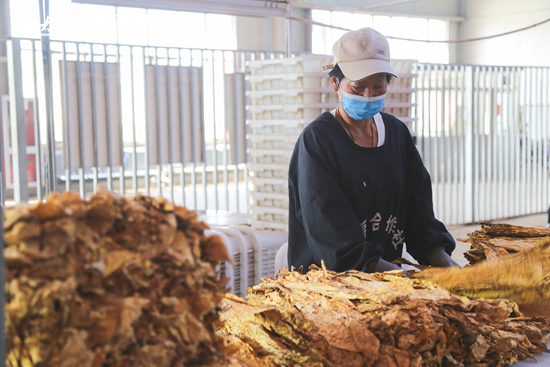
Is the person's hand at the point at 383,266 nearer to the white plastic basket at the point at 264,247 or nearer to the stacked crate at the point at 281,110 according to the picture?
the white plastic basket at the point at 264,247

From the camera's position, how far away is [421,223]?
2061 millimetres

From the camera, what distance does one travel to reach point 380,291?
3.89ft

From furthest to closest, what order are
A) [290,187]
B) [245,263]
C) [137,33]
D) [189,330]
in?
[137,33]
[245,263]
[290,187]
[189,330]

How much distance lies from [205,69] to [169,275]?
4356 millimetres

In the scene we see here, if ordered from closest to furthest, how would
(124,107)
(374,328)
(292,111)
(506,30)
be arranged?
(374,328) < (292,111) < (124,107) < (506,30)

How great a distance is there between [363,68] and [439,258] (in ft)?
2.44

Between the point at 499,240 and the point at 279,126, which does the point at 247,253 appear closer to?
the point at 279,126

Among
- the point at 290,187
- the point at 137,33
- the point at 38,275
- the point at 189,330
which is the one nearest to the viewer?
the point at 38,275

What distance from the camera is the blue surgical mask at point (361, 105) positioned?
6.28 ft

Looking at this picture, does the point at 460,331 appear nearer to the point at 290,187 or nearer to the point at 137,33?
the point at 290,187

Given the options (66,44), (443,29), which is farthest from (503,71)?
(443,29)

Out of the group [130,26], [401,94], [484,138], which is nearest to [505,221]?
[484,138]

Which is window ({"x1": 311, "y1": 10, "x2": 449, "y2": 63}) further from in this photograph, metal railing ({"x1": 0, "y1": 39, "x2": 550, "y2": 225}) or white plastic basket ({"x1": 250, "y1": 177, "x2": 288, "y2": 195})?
white plastic basket ({"x1": 250, "y1": 177, "x2": 288, "y2": 195})

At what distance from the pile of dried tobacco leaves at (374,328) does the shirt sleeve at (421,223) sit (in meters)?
0.71
